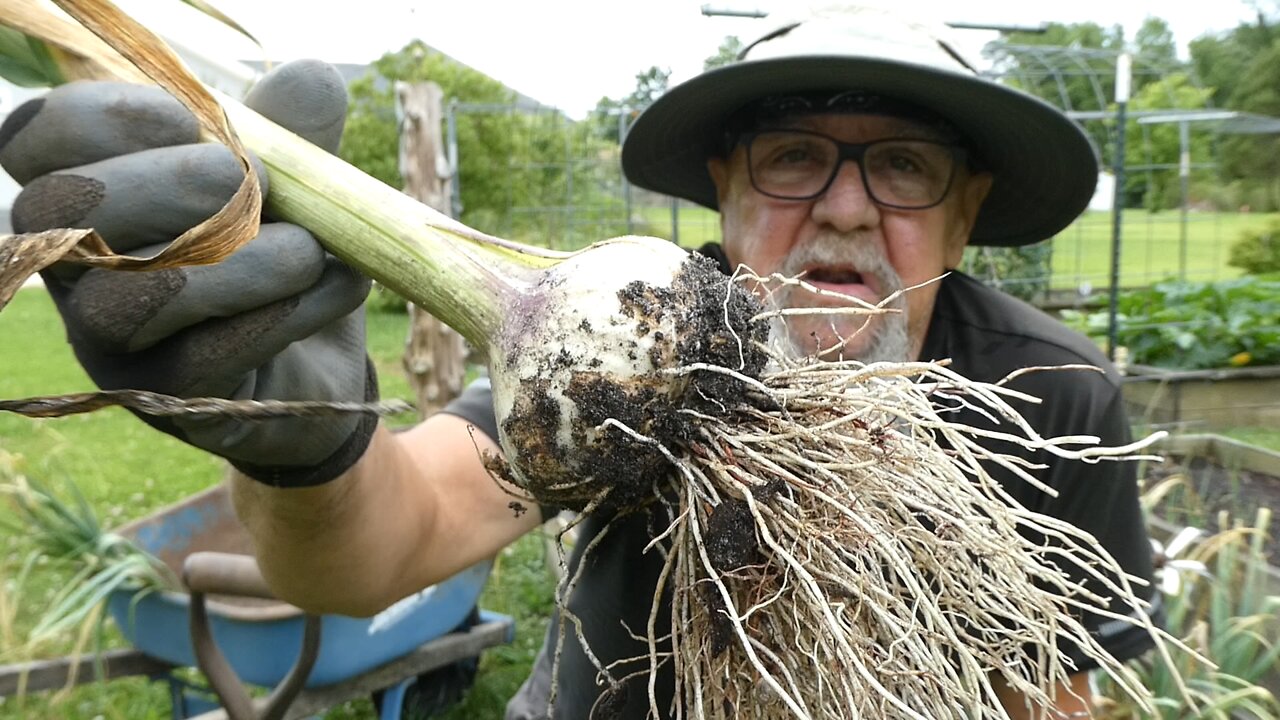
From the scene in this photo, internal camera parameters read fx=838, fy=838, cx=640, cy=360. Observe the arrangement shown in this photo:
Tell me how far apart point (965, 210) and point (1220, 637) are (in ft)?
3.96

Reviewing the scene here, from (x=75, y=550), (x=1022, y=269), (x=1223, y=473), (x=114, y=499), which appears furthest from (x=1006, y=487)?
(x=1022, y=269)

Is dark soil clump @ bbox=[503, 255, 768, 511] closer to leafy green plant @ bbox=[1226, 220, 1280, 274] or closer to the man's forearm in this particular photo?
the man's forearm

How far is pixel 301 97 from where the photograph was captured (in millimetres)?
1081

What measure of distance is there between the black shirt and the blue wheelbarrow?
0.66 meters

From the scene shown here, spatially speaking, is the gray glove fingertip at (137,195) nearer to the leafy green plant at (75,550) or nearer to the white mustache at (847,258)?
the white mustache at (847,258)

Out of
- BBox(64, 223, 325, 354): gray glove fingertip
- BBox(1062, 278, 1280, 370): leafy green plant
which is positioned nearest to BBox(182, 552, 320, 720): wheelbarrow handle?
BBox(64, 223, 325, 354): gray glove fingertip

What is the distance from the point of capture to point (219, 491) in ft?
9.53

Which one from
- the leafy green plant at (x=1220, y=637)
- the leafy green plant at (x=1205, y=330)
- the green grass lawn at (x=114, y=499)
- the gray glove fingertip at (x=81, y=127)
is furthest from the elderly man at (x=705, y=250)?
the leafy green plant at (x=1205, y=330)

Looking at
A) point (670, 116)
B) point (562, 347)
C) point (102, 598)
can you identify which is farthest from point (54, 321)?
point (562, 347)

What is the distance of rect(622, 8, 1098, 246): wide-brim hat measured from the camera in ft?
5.46

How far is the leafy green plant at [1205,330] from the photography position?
5.50 meters

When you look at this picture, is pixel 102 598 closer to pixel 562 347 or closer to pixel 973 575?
pixel 562 347

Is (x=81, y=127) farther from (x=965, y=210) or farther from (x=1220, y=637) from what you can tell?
(x=1220, y=637)

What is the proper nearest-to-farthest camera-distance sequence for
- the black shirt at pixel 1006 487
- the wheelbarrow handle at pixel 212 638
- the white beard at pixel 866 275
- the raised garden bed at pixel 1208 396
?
the black shirt at pixel 1006 487
the white beard at pixel 866 275
the wheelbarrow handle at pixel 212 638
the raised garden bed at pixel 1208 396
